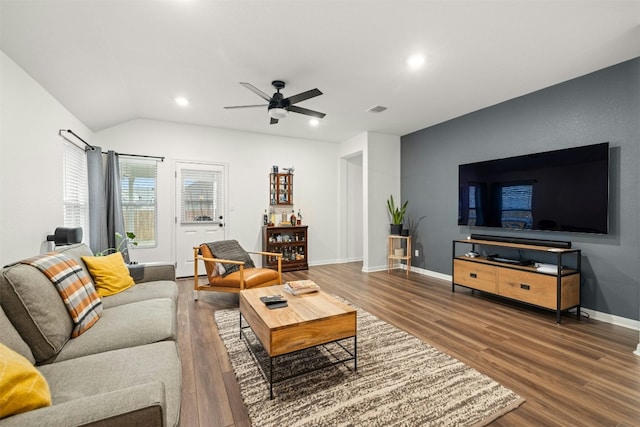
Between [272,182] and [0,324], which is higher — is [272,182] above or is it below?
above

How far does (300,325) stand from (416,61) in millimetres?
2718

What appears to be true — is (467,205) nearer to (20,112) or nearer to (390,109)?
(390,109)

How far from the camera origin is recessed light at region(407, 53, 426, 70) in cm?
279

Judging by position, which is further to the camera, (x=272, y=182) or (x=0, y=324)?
(x=272, y=182)

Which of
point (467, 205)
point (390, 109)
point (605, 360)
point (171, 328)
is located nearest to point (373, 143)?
point (390, 109)

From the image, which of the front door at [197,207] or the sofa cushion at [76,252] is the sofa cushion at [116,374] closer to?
the sofa cushion at [76,252]

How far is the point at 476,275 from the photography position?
382 centimetres

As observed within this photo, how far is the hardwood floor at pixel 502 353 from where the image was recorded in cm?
170

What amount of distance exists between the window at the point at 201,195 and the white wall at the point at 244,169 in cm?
17

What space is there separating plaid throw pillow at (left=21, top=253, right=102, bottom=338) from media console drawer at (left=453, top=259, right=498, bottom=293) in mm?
4057

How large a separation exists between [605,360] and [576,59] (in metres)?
2.79

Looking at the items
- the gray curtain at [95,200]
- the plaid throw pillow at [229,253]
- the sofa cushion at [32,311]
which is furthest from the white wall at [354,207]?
the sofa cushion at [32,311]

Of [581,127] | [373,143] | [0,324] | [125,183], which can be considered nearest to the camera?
[0,324]

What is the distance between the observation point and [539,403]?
176 cm
